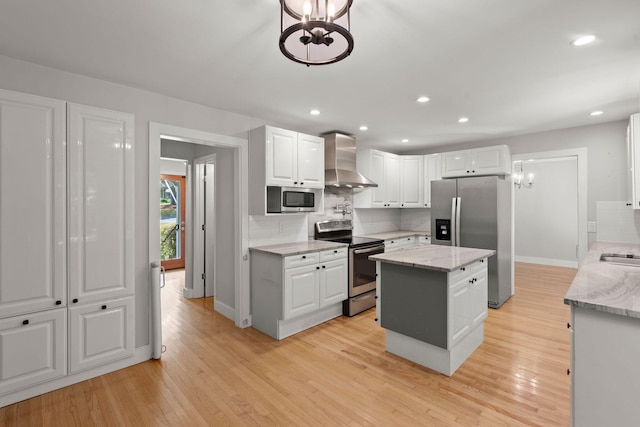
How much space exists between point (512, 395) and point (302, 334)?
197 cm

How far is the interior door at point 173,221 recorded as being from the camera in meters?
6.76

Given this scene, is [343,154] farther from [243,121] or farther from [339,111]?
[243,121]

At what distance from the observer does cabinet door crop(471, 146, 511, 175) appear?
4.36 m

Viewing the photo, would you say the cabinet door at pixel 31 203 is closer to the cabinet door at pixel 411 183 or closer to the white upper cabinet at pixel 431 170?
the cabinet door at pixel 411 183

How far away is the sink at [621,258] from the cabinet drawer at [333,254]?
2467mm

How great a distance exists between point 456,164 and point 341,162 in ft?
6.28

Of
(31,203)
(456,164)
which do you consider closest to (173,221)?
(31,203)

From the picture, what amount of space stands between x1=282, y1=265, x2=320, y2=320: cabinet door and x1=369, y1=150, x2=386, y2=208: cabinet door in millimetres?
2057

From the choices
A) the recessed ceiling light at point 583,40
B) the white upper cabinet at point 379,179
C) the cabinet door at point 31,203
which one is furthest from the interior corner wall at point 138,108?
the recessed ceiling light at point 583,40

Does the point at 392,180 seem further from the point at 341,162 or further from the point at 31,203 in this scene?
the point at 31,203

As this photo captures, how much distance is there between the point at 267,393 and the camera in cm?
228

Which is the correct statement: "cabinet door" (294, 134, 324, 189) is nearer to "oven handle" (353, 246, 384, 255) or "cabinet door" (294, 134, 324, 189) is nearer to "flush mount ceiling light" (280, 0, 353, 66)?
"oven handle" (353, 246, 384, 255)

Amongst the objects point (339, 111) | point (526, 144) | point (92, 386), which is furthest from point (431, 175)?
point (92, 386)

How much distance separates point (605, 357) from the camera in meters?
1.37
